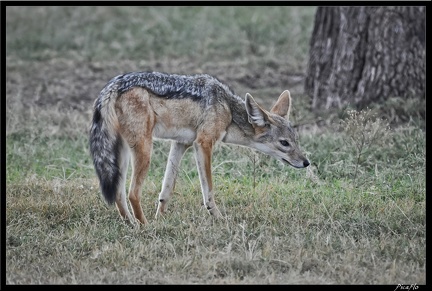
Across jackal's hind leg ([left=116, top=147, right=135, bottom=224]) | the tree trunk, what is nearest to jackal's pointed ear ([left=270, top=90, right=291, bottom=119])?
jackal's hind leg ([left=116, top=147, right=135, bottom=224])

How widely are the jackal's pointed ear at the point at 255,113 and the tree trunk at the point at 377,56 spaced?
11.1 ft

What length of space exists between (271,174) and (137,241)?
98.5 inches

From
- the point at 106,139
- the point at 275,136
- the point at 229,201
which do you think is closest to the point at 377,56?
the point at 275,136

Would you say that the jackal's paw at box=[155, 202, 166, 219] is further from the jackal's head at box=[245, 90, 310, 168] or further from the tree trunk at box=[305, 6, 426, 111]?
the tree trunk at box=[305, 6, 426, 111]

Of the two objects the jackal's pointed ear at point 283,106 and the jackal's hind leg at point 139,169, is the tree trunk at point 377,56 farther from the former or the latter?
the jackal's hind leg at point 139,169

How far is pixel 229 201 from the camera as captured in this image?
8.23 metres

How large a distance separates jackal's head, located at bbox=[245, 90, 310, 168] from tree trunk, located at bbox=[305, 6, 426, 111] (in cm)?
328

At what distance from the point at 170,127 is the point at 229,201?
1.01 metres

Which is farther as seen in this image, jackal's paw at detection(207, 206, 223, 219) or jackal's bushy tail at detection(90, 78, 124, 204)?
jackal's paw at detection(207, 206, 223, 219)

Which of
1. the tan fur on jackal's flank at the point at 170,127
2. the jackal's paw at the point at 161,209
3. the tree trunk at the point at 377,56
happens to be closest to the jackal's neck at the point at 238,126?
the tan fur on jackal's flank at the point at 170,127

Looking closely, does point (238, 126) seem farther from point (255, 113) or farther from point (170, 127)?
point (170, 127)

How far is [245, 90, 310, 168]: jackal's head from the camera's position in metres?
8.02

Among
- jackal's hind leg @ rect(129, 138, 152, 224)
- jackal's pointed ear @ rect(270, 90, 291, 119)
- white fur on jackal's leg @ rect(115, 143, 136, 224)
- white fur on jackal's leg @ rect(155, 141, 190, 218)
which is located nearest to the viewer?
jackal's hind leg @ rect(129, 138, 152, 224)

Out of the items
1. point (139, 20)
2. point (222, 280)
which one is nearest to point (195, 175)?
point (222, 280)
